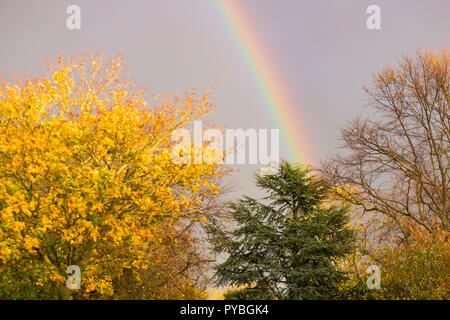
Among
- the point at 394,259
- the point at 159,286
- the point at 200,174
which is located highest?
the point at 200,174

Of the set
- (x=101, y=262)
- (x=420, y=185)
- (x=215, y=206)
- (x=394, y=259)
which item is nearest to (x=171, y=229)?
(x=215, y=206)

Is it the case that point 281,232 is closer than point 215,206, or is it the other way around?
point 281,232

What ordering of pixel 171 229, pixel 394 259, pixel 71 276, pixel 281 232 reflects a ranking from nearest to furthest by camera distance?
1. pixel 71 276
2. pixel 394 259
3. pixel 281 232
4. pixel 171 229

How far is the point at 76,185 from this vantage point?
15.1 metres

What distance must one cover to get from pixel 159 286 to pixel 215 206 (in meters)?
5.64

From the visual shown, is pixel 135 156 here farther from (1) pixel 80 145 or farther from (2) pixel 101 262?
(2) pixel 101 262

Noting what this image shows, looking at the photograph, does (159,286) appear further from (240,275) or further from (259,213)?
(259,213)

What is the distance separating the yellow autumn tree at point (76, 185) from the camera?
1523 centimetres

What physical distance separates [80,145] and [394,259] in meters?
12.2

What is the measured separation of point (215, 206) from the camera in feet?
77.9

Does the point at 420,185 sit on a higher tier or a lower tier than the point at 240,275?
higher

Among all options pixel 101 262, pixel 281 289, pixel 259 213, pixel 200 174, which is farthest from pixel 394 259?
pixel 101 262

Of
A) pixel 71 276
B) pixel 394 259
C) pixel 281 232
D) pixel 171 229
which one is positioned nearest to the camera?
pixel 71 276

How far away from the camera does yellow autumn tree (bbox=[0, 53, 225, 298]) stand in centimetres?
1523
